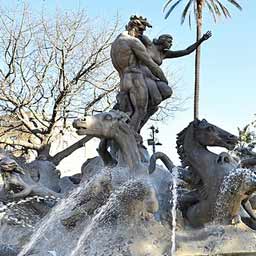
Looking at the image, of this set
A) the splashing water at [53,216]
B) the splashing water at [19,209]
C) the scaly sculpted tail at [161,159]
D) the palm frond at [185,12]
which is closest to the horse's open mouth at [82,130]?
the splashing water at [53,216]

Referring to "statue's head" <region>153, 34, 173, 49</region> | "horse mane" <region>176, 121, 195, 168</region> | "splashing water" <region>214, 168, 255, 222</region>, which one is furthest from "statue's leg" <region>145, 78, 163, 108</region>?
"splashing water" <region>214, 168, 255, 222</region>

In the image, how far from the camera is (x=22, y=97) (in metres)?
22.0

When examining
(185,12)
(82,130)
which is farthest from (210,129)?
(185,12)

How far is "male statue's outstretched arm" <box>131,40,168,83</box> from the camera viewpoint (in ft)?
24.8

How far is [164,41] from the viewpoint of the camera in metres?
8.10

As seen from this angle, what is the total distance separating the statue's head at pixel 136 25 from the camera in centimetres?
A: 781

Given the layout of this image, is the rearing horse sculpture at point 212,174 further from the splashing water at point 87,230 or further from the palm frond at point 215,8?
the palm frond at point 215,8

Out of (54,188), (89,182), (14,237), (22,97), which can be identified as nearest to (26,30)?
(22,97)

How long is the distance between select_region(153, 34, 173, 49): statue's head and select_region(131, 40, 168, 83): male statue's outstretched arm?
0.52m

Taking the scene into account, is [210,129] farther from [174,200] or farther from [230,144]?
[174,200]

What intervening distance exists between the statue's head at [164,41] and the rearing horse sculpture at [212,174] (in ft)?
7.89

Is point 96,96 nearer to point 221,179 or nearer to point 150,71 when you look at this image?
point 150,71

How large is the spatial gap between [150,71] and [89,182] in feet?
8.99

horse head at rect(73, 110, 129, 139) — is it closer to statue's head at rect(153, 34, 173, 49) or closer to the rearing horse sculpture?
the rearing horse sculpture
